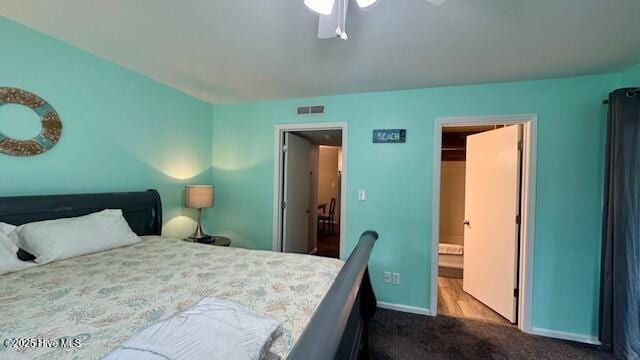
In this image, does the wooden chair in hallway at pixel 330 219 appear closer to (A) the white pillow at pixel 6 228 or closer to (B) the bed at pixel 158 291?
(B) the bed at pixel 158 291

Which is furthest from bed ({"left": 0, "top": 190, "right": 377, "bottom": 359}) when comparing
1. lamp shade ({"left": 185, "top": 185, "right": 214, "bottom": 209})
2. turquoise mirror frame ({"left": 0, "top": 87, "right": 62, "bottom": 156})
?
lamp shade ({"left": 185, "top": 185, "right": 214, "bottom": 209})

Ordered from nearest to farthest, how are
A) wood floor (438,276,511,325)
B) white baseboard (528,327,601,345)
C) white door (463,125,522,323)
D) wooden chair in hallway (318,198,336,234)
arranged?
white baseboard (528,327,601,345), white door (463,125,522,323), wood floor (438,276,511,325), wooden chair in hallway (318,198,336,234)

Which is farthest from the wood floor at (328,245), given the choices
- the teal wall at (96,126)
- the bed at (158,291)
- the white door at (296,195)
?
the bed at (158,291)

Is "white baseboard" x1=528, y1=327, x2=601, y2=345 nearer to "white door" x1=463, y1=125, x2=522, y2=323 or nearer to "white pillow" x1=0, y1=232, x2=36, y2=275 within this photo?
"white door" x1=463, y1=125, x2=522, y2=323

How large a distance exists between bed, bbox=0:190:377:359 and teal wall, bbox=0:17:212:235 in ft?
0.74

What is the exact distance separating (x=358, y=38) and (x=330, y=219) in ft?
17.5

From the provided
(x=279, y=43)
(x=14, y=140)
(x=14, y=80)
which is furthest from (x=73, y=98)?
(x=279, y=43)

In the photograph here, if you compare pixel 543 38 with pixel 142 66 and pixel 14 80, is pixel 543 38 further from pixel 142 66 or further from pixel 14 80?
pixel 14 80

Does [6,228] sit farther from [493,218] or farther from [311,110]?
[493,218]

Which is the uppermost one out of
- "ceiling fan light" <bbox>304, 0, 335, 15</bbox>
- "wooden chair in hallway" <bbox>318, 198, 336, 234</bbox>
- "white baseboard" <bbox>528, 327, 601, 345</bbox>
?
"ceiling fan light" <bbox>304, 0, 335, 15</bbox>

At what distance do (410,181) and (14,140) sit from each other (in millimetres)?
3114

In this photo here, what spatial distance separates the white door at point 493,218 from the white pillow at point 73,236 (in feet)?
11.1

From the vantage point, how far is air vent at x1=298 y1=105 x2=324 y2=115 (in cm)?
295

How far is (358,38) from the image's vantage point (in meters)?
1.73
